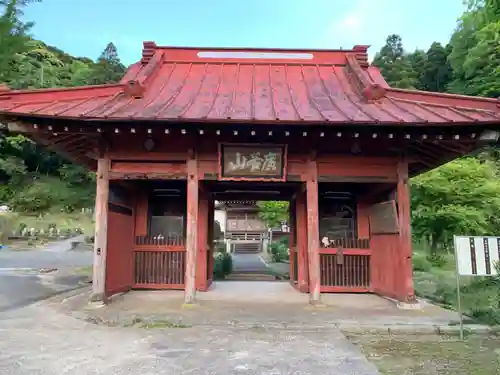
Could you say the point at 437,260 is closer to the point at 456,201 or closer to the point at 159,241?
the point at 456,201

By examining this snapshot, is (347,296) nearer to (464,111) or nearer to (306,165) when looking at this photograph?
(306,165)

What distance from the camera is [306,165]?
826 centimetres

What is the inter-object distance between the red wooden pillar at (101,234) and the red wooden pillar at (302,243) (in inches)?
194

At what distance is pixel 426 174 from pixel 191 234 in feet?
39.8

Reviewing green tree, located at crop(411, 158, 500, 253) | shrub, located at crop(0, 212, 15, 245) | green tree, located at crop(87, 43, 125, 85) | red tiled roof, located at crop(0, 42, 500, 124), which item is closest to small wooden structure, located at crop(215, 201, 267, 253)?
shrub, located at crop(0, 212, 15, 245)

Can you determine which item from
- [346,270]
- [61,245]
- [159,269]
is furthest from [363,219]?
[61,245]

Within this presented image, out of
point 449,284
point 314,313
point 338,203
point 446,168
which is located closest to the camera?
point 314,313

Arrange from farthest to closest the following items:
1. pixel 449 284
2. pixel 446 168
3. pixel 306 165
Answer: pixel 446 168 < pixel 449 284 < pixel 306 165

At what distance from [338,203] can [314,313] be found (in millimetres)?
4128

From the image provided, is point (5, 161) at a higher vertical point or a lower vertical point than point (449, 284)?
higher

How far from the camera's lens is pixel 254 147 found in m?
7.99

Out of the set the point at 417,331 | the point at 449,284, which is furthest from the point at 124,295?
the point at 449,284

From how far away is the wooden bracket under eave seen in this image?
8453 millimetres

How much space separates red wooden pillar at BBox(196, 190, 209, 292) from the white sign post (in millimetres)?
6241
